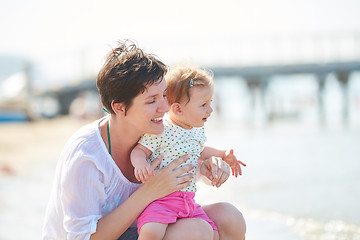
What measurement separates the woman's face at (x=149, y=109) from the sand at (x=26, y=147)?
465 cm

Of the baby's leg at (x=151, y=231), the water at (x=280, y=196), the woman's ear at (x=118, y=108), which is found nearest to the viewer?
the baby's leg at (x=151, y=231)

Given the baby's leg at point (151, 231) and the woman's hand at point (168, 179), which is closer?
the baby's leg at point (151, 231)

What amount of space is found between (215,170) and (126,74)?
0.64 m

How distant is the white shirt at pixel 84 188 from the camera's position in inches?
70.3

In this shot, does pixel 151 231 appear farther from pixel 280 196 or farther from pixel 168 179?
pixel 280 196

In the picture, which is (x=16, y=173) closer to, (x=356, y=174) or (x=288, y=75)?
(x=356, y=174)

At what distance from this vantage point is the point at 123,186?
6.49ft

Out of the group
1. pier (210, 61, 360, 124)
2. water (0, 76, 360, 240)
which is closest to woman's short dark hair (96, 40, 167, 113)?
water (0, 76, 360, 240)

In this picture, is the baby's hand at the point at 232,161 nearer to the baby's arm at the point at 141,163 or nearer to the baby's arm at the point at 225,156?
the baby's arm at the point at 225,156

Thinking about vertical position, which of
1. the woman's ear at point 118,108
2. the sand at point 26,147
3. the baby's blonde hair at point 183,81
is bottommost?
the sand at point 26,147

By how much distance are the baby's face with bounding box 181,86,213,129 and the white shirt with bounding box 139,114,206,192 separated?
56 millimetres

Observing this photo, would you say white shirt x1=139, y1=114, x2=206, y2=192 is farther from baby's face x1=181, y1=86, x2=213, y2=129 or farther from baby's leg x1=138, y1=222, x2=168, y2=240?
baby's leg x1=138, y1=222, x2=168, y2=240

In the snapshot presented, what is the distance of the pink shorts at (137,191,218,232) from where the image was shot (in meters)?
1.83

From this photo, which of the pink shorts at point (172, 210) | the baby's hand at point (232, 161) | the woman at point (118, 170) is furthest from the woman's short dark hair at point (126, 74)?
the baby's hand at point (232, 161)
